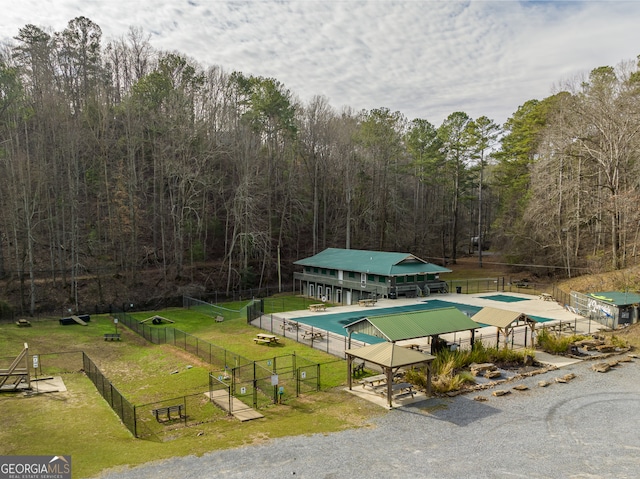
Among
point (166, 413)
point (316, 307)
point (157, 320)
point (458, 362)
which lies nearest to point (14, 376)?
point (166, 413)

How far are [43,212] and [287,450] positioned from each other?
3971 centimetres

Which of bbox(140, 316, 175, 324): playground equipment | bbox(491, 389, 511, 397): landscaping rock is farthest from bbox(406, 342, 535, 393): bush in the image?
bbox(140, 316, 175, 324): playground equipment

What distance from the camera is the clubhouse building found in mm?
41594

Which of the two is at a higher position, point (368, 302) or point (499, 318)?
point (499, 318)

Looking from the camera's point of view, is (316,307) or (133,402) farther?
(316,307)

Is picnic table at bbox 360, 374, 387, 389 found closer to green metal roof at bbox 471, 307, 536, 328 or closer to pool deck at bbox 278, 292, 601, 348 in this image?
green metal roof at bbox 471, 307, 536, 328

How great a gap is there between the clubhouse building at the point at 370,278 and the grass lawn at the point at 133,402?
16039 mm

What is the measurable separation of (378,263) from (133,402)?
29305 mm

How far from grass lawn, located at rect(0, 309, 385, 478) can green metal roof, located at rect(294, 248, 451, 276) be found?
16787 mm

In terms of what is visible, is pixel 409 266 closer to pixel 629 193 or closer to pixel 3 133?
pixel 629 193

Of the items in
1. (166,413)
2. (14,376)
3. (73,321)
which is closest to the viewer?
(166,413)

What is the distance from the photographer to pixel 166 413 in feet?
55.3

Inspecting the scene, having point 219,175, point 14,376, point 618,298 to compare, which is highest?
point 219,175

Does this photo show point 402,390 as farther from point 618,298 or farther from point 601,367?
point 618,298
